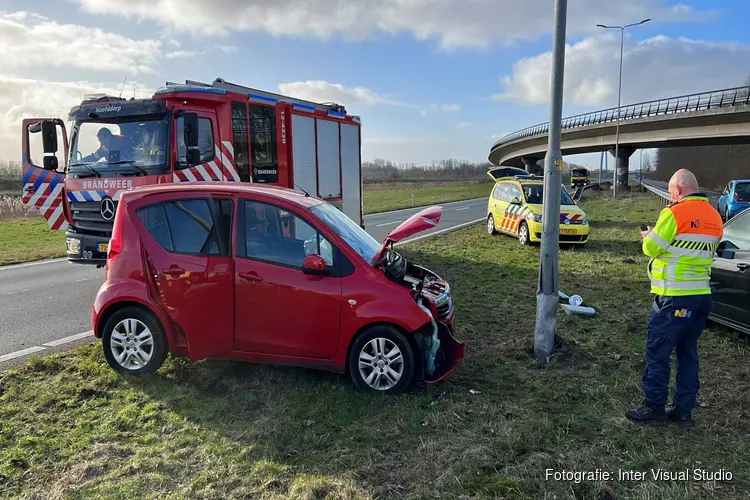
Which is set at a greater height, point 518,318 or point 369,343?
point 369,343

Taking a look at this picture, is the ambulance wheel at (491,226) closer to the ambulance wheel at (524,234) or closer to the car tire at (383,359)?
the ambulance wheel at (524,234)

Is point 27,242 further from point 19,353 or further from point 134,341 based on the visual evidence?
point 134,341

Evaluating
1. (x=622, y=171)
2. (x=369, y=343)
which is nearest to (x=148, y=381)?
(x=369, y=343)

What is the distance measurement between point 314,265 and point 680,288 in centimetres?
282

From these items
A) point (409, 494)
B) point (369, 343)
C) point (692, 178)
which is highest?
point (692, 178)

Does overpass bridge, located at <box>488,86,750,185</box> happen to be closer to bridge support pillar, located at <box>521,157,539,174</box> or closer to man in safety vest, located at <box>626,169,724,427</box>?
bridge support pillar, located at <box>521,157,539,174</box>

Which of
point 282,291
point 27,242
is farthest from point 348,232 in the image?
point 27,242

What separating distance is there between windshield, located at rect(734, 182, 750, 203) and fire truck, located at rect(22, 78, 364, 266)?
1544 cm

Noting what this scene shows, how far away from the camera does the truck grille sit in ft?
26.0

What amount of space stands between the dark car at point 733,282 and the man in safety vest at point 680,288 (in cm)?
207

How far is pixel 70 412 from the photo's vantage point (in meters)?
4.18

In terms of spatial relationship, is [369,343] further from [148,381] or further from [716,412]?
[716,412]

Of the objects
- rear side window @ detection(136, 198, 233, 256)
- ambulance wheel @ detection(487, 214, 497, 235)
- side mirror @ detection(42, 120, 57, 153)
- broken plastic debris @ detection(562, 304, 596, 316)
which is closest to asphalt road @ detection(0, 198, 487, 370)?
rear side window @ detection(136, 198, 233, 256)

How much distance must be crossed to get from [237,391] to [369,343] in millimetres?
1238
